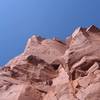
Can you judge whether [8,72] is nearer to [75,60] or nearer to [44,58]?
[44,58]

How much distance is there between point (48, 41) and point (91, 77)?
49.4 ft

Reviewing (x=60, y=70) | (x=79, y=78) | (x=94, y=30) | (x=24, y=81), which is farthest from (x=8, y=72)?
(x=94, y=30)

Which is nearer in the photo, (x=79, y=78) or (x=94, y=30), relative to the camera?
(x=79, y=78)

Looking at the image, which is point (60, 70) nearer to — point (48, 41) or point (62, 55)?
point (62, 55)

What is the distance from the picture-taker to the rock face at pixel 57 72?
2898 cm

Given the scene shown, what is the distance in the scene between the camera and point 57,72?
35.8 meters

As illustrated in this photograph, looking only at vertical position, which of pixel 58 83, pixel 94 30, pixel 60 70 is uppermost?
pixel 94 30

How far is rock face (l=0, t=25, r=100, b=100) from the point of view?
29.0m

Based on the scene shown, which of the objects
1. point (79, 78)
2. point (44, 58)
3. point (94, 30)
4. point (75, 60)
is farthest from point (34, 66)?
point (94, 30)

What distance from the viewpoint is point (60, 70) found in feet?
116

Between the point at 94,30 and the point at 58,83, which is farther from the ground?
the point at 94,30

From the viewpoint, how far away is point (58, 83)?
31375 millimetres

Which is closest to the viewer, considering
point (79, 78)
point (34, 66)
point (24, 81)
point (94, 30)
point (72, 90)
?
point (72, 90)

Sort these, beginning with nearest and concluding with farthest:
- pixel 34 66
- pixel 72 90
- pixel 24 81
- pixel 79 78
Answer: pixel 72 90, pixel 79 78, pixel 24 81, pixel 34 66
